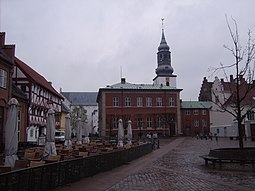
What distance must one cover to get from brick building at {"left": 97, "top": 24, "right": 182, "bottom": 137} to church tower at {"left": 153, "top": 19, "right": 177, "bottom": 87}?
15787 mm

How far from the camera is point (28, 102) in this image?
37.1 m

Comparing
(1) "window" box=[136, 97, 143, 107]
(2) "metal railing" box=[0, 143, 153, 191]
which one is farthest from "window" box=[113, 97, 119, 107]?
(2) "metal railing" box=[0, 143, 153, 191]

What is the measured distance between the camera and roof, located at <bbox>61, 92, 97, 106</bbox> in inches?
5128

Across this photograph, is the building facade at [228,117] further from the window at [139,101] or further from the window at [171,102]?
the window at [139,101]

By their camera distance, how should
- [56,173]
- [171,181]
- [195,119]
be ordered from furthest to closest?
[195,119] → [171,181] → [56,173]

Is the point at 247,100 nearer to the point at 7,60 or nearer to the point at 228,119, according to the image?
the point at 228,119

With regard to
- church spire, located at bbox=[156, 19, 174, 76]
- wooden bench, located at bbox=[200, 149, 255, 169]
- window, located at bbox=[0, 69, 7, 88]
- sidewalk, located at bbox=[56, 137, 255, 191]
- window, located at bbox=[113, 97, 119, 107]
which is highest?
church spire, located at bbox=[156, 19, 174, 76]

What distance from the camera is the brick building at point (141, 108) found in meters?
67.4

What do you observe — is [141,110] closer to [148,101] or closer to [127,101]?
[148,101]

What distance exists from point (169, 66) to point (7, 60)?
64429 millimetres

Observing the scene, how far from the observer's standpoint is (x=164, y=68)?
87.1 meters

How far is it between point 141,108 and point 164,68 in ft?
71.8

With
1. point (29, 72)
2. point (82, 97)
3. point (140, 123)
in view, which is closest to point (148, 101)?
point (140, 123)

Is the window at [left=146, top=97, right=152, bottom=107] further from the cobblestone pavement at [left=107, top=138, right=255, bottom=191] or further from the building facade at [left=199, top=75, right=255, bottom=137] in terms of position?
the cobblestone pavement at [left=107, top=138, right=255, bottom=191]
